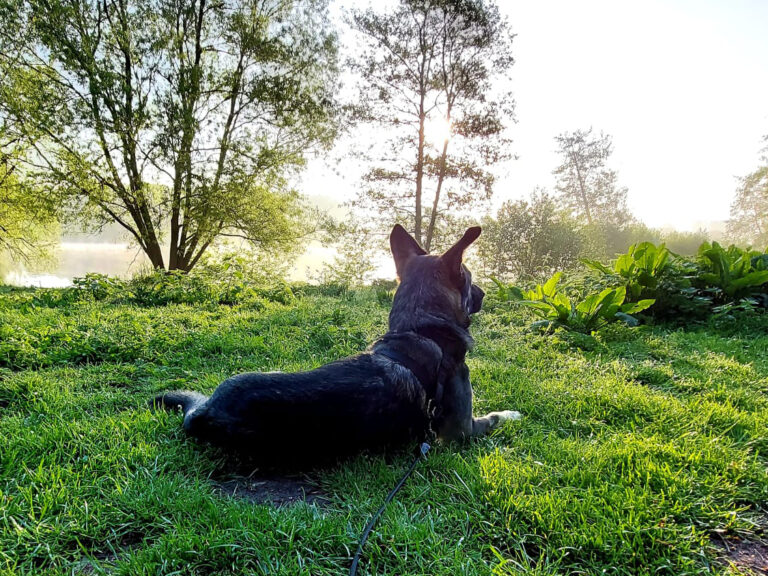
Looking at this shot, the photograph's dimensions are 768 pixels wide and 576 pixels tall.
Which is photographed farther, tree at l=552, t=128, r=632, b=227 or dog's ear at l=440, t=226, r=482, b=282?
tree at l=552, t=128, r=632, b=227

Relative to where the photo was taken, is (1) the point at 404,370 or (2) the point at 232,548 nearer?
(2) the point at 232,548

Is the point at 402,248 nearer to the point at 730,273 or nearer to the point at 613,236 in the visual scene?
the point at 730,273

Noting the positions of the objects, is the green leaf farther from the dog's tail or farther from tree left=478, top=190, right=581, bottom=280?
tree left=478, top=190, right=581, bottom=280

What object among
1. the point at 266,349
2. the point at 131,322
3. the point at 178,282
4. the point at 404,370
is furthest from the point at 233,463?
the point at 178,282

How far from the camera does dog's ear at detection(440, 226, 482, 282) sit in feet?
9.21

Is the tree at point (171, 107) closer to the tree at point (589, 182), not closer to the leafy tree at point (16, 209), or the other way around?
the leafy tree at point (16, 209)

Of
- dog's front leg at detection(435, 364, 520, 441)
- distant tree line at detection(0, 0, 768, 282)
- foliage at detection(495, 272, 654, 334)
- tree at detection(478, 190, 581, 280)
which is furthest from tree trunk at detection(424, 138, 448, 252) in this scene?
dog's front leg at detection(435, 364, 520, 441)

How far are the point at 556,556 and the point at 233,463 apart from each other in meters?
1.82

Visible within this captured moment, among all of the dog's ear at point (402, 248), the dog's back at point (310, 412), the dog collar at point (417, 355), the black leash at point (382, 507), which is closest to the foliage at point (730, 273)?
the dog's ear at point (402, 248)

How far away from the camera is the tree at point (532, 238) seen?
2377 centimetres

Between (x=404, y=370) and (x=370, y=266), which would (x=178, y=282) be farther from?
(x=370, y=266)

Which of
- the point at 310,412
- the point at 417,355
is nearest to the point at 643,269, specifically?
the point at 417,355

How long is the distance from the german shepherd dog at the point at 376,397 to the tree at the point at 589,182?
38.2m

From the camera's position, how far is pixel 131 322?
17.5 ft
